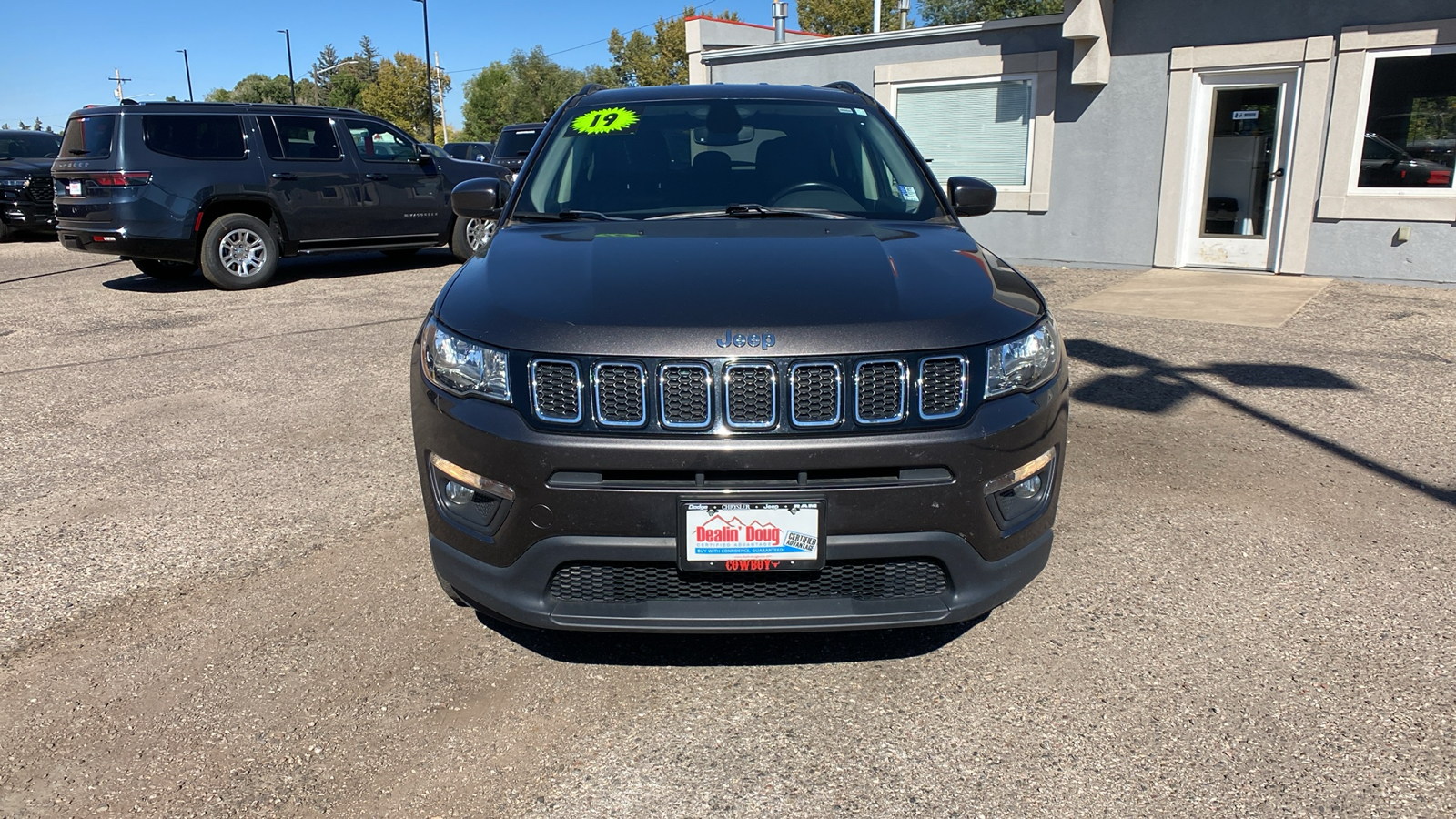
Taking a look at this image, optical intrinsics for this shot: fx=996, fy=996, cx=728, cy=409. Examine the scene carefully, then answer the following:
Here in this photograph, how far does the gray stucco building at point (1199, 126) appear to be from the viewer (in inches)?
401

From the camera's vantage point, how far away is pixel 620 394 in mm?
2418

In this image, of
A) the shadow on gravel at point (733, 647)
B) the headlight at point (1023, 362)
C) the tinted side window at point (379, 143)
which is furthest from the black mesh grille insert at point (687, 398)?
the tinted side window at point (379, 143)

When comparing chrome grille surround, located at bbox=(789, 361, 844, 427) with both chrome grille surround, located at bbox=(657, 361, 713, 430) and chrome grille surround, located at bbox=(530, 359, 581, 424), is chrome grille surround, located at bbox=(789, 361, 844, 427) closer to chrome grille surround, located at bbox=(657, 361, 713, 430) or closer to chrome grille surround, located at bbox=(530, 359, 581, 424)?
chrome grille surround, located at bbox=(657, 361, 713, 430)

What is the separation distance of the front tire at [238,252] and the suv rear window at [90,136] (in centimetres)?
Result: 123

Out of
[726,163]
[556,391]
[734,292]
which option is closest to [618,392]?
[556,391]

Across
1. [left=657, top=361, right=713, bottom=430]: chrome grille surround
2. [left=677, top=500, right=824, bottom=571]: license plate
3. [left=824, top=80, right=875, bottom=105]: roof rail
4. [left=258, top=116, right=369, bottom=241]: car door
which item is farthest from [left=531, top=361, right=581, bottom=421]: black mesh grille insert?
[left=258, top=116, right=369, bottom=241]: car door

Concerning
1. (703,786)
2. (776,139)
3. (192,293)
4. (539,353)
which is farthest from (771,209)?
(192,293)

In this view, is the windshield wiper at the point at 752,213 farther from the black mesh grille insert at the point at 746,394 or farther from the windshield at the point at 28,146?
the windshield at the point at 28,146

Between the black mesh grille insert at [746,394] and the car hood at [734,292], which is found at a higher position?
the car hood at [734,292]

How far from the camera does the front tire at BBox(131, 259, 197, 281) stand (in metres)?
11.8

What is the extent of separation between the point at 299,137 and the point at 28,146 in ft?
32.0

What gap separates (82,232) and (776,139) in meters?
9.32

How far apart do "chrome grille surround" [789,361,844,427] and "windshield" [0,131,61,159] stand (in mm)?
18931

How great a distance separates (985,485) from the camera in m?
2.50
